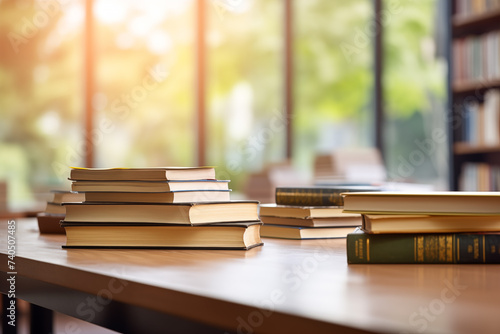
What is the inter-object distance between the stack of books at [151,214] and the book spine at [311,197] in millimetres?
176

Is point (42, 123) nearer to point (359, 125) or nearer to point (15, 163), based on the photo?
point (15, 163)

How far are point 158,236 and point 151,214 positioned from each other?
34mm

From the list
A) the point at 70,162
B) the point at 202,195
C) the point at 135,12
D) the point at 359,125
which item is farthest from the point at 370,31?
the point at 202,195

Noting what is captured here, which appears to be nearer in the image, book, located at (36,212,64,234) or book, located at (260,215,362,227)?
book, located at (260,215,362,227)

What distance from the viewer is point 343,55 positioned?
5340 mm

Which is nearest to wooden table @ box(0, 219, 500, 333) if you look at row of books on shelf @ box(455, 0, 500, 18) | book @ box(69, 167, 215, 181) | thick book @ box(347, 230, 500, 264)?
thick book @ box(347, 230, 500, 264)

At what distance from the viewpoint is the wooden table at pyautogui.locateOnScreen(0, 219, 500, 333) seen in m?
0.54

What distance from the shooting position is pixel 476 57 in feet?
13.7

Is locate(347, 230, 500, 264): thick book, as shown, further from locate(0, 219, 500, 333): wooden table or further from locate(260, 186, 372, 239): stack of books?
locate(260, 186, 372, 239): stack of books

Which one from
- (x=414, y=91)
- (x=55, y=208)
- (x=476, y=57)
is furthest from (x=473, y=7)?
(x=55, y=208)

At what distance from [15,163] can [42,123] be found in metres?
0.28

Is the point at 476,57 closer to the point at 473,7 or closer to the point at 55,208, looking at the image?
the point at 473,7

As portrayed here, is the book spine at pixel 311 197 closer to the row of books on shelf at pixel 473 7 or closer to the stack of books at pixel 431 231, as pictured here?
the stack of books at pixel 431 231

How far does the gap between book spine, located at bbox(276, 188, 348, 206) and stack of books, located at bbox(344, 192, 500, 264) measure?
32 cm
